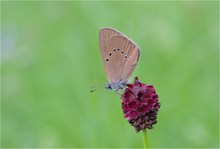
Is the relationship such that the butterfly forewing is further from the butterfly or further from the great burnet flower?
the great burnet flower

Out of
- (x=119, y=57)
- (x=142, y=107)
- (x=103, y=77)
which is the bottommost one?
(x=142, y=107)

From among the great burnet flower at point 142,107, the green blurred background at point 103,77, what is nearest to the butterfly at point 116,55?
the great burnet flower at point 142,107

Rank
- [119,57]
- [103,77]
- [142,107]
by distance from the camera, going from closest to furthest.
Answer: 1. [142,107]
2. [119,57]
3. [103,77]

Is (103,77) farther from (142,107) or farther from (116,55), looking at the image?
(142,107)

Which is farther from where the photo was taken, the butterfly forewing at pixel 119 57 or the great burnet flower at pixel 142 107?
the butterfly forewing at pixel 119 57

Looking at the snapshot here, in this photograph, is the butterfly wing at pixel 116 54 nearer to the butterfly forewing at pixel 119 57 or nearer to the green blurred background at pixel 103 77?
the butterfly forewing at pixel 119 57

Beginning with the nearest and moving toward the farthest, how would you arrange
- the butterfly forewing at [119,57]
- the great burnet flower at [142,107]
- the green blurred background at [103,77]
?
1. the great burnet flower at [142,107]
2. the butterfly forewing at [119,57]
3. the green blurred background at [103,77]

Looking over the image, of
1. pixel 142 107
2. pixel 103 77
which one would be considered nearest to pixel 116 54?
pixel 142 107
